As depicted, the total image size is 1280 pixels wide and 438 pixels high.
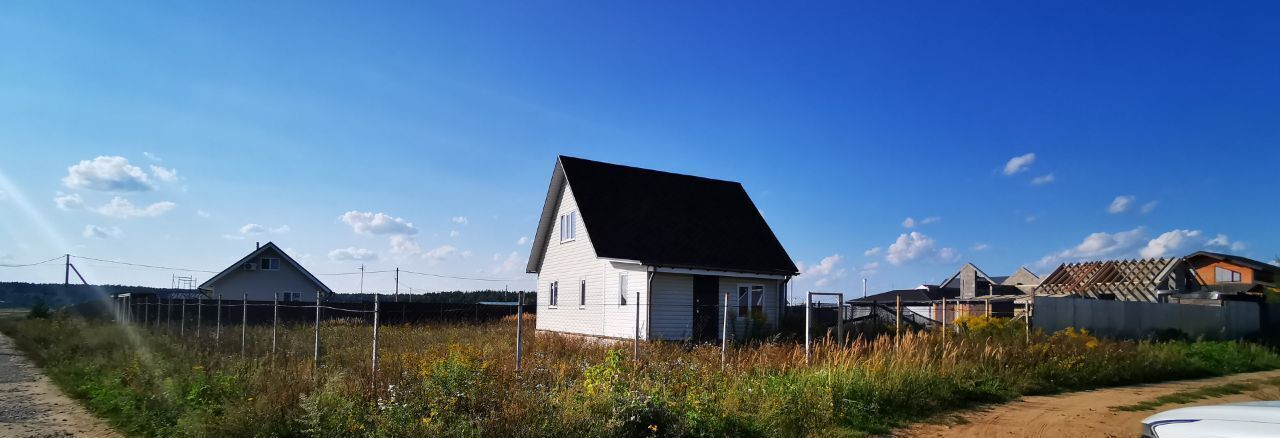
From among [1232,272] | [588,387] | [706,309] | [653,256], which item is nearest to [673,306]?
[706,309]

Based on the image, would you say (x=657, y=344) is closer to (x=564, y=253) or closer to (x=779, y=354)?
(x=779, y=354)

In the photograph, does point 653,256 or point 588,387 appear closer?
point 588,387

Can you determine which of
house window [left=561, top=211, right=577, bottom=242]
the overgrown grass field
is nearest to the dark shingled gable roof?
house window [left=561, top=211, right=577, bottom=242]

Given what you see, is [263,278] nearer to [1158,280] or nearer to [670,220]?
[670,220]

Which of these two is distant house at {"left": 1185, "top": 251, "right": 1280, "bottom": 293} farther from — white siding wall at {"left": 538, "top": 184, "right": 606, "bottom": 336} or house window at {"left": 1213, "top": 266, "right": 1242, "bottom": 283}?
white siding wall at {"left": 538, "top": 184, "right": 606, "bottom": 336}

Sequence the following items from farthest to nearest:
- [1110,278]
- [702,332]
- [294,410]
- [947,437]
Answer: [1110,278] < [702,332] < [947,437] < [294,410]

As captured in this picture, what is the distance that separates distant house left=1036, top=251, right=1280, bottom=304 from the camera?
3122 cm

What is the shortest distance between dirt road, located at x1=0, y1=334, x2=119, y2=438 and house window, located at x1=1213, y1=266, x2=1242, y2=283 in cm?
4822

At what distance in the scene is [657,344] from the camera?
16344 millimetres

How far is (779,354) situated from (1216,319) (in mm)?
21320

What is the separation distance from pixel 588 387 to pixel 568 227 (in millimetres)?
17954

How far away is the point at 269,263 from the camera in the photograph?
42.7 meters

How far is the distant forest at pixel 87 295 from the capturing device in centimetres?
5656

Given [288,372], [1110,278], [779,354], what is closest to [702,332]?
[779,354]
